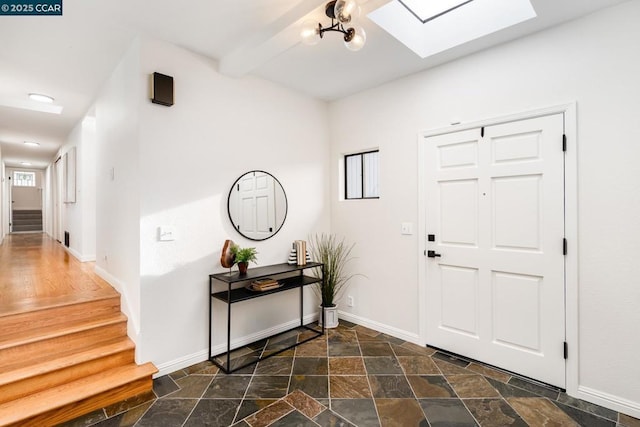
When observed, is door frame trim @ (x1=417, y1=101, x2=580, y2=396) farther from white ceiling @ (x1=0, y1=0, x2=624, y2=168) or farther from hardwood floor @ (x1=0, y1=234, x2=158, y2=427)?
hardwood floor @ (x1=0, y1=234, x2=158, y2=427)

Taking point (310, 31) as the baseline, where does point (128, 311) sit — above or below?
below

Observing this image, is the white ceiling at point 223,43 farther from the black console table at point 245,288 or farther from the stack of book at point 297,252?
the black console table at point 245,288

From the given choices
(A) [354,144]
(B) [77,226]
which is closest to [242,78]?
(A) [354,144]

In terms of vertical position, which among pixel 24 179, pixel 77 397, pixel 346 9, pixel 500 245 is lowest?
pixel 77 397

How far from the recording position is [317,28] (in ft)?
6.70

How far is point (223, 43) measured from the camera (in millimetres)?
2590

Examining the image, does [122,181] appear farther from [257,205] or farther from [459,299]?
[459,299]

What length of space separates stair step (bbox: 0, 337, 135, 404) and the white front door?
2727 mm

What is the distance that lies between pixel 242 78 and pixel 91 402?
2.92 m

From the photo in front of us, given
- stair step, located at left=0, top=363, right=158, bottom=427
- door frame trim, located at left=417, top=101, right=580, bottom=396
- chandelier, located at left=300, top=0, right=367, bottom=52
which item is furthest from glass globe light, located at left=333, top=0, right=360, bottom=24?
stair step, located at left=0, top=363, right=158, bottom=427

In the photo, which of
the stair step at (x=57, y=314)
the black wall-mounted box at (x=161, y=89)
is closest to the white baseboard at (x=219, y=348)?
the stair step at (x=57, y=314)

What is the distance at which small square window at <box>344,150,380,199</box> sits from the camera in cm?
358

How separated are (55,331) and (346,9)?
3.09 metres

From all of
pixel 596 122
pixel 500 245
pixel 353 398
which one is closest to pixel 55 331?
pixel 353 398
